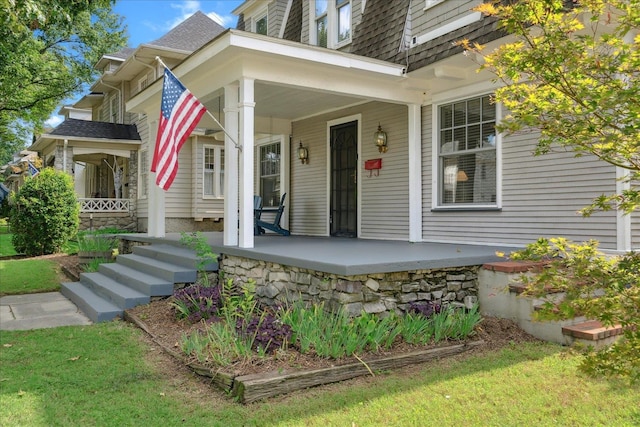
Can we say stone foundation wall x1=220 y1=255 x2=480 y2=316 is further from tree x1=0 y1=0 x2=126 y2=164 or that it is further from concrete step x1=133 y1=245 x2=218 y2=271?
tree x1=0 y1=0 x2=126 y2=164

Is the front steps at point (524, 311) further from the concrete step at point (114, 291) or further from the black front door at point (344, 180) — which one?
the concrete step at point (114, 291)

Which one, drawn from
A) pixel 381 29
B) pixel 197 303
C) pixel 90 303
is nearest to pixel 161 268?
pixel 90 303

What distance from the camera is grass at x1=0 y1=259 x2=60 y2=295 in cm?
761

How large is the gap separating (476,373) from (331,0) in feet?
23.2

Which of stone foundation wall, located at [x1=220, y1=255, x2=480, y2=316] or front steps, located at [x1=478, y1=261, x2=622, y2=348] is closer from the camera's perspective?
front steps, located at [x1=478, y1=261, x2=622, y2=348]

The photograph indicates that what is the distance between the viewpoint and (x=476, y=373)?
145 inches

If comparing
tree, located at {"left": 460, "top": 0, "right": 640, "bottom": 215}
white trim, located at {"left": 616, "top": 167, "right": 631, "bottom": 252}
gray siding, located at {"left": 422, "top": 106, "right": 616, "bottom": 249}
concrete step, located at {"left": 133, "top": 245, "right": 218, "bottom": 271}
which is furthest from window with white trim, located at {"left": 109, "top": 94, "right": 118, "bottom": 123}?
tree, located at {"left": 460, "top": 0, "right": 640, "bottom": 215}

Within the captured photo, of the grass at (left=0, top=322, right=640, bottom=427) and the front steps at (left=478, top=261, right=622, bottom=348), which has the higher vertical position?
the front steps at (left=478, top=261, right=622, bottom=348)

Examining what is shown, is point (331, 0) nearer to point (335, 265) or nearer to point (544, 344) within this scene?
point (335, 265)

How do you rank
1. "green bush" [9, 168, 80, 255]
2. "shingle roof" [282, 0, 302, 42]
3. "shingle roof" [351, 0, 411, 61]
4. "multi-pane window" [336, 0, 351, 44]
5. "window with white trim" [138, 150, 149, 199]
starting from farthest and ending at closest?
"window with white trim" [138, 150, 149, 199] → "green bush" [9, 168, 80, 255] → "shingle roof" [282, 0, 302, 42] → "multi-pane window" [336, 0, 351, 44] → "shingle roof" [351, 0, 411, 61]

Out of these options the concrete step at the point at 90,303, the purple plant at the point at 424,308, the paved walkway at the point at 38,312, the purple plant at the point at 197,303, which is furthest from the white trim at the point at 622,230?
the paved walkway at the point at 38,312

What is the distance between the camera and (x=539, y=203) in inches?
230

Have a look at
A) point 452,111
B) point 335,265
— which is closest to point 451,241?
point 452,111

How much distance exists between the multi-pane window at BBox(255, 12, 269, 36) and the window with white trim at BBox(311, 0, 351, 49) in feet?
7.83
